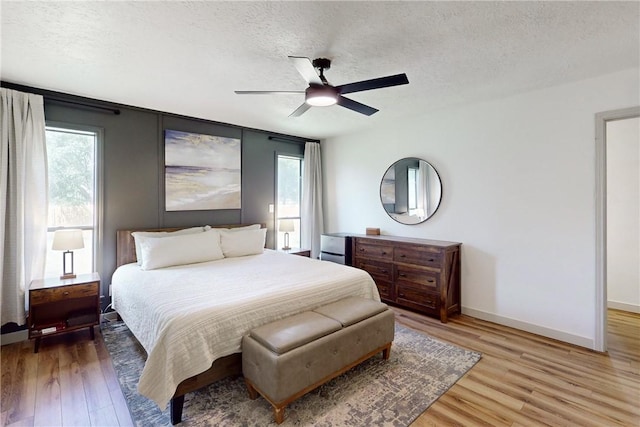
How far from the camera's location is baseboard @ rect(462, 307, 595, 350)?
3.04m

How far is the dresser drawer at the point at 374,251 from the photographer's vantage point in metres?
4.21

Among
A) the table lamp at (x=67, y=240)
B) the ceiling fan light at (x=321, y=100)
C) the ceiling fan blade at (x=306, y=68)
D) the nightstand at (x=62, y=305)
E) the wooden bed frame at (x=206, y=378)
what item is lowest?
the wooden bed frame at (x=206, y=378)

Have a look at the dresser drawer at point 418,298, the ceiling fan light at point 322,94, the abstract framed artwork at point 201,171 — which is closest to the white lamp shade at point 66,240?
the abstract framed artwork at point 201,171

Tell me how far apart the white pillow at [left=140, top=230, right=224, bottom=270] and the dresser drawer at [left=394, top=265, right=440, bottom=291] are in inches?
94.1

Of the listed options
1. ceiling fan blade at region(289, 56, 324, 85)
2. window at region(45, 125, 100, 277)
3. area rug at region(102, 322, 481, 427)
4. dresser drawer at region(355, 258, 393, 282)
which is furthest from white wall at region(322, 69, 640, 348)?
window at region(45, 125, 100, 277)

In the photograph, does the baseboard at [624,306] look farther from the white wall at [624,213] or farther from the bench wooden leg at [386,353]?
the bench wooden leg at [386,353]

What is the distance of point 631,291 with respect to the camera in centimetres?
403

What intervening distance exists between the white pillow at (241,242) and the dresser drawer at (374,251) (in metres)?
1.47

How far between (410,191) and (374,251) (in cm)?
104

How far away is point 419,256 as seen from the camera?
12.7 ft

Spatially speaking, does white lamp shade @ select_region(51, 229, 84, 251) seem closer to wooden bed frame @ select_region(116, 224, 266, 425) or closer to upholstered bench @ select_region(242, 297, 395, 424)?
wooden bed frame @ select_region(116, 224, 266, 425)

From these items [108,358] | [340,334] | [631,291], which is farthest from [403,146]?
[108,358]

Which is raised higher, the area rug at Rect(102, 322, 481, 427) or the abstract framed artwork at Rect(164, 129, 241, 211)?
the abstract framed artwork at Rect(164, 129, 241, 211)

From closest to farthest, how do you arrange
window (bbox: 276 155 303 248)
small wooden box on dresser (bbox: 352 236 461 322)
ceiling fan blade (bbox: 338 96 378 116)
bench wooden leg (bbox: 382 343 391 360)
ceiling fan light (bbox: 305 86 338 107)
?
ceiling fan light (bbox: 305 86 338 107)
ceiling fan blade (bbox: 338 96 378 116)
bench wooden leg (bbox: 382 343 391 360)
small wooden box on dresser (bbox: 352 236 461 322)
window (bbox: 276 155 303 248)
